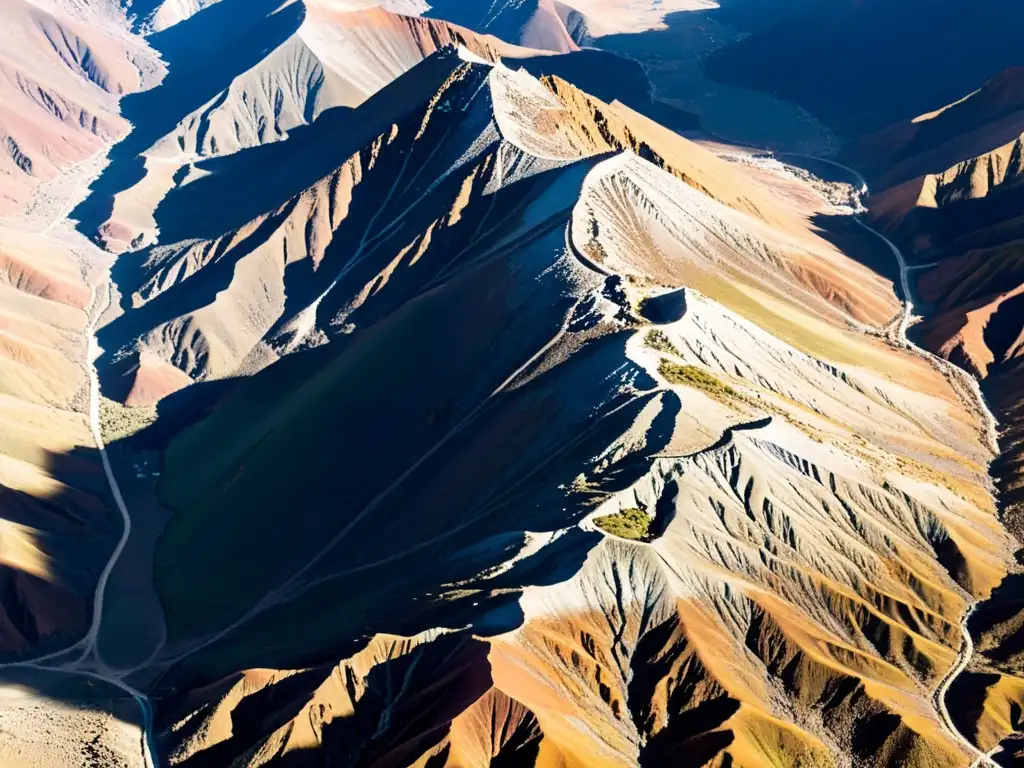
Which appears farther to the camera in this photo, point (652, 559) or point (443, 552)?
point (443, 552)

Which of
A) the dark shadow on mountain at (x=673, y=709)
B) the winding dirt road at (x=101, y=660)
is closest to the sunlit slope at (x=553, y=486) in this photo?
the dark shadow on mountain at (x=673, y=709)

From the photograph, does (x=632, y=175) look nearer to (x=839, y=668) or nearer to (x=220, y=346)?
(x=220, y=346)

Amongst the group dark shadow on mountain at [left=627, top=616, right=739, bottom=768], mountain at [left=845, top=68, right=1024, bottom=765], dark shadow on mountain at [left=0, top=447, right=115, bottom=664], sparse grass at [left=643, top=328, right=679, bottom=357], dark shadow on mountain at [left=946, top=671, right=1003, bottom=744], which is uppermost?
dark shadow on mountain at [left=0, top=447, right=115, bottom=664]

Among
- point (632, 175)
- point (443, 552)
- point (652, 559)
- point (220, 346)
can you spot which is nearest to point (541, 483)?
point (443, 552)

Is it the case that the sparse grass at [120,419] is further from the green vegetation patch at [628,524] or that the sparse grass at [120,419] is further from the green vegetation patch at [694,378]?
the green vegetation patch at [628,524]

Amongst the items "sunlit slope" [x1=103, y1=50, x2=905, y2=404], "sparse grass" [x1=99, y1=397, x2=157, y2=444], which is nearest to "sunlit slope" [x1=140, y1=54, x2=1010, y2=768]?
"sunlit slope" [x1=103, y1=50, x2=905, y2=404]

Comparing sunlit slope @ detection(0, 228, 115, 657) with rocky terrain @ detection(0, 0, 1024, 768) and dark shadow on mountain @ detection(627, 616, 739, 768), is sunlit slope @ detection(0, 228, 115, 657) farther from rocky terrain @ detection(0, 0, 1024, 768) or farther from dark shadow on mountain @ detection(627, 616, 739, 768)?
dark shadow on mountain @ detection(627, 616, 739, 768)
